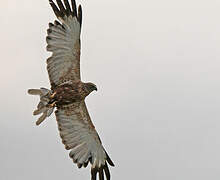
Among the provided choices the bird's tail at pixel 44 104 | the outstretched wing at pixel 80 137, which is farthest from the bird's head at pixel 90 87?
the bird's tail at pixel 44 104

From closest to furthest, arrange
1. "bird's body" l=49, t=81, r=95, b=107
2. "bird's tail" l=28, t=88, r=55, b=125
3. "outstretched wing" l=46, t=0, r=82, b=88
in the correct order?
"bird's tail" l=28, t=88, r=55, b=125
"bird's body" l=49, t=81, r=95, b=107
"outstretched wing" l=46, t=0, r=82, b=88

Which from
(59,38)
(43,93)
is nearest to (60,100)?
(43,93)

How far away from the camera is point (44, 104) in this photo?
1927 centimetres

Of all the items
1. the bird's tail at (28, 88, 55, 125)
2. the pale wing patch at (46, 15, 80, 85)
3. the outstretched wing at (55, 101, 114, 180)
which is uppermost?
the pale wing patch at (46, 15, 80, 85)

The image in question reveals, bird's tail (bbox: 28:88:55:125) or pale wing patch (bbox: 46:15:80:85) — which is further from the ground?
pale wing patch (bbox: 46:15:80:85)

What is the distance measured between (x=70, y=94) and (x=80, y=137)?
151 cm

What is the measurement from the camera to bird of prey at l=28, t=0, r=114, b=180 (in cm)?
1948

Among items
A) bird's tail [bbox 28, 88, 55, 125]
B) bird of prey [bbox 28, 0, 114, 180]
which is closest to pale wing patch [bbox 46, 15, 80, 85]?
bird of prey [bbox 28, 0, 114, 180]

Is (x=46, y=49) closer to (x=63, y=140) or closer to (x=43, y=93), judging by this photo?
(x=43, y=93)

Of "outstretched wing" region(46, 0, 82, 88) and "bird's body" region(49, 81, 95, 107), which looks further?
"outstretched wing" region(46, 0, 82, 88)

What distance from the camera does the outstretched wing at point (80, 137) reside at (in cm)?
1994

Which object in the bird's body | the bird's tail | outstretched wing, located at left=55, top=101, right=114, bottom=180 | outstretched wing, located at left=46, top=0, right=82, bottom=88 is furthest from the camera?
outstretched wing, located at left=55, top=101, right=114, bottom=180

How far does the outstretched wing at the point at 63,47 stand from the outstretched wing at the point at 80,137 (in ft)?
3.33

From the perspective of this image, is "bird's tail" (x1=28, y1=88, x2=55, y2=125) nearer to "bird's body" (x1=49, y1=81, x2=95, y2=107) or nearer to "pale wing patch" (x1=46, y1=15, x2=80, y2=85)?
"bird's body" (x1=49, y1=81, x2=95, y2=107)
